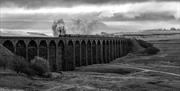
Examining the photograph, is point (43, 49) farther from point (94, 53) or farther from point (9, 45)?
point (94, 53)

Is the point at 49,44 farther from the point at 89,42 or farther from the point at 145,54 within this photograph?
the point at 145,54

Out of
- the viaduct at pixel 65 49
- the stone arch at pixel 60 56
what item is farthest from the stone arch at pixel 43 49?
the stone arch at pixel 60 56

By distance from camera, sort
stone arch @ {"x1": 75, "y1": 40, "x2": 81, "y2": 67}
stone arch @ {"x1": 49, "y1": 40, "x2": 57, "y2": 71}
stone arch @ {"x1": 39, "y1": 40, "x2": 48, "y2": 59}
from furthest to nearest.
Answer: stone arch @ {"x1": 75, "y1": 40, "x2": 81, "y2": 67}
stone arch @ {"x1": 49, "y1": 40, "x2": 57, "y2": 71}
stone arch @ {"x1": 39, "y1": 40, "x2": 48, "y2": 59}

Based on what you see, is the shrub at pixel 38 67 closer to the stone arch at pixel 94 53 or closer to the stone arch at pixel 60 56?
the stone arch at pixel 60 56

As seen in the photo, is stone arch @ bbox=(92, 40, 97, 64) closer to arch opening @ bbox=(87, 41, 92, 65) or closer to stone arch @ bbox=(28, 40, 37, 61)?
arch opening @ bbox=(87, 41, 92, 65)

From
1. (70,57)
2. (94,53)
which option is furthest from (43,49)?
(94,53)

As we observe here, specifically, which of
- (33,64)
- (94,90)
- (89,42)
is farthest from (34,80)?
(89,42)

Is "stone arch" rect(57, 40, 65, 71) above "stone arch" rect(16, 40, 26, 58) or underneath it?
underneath

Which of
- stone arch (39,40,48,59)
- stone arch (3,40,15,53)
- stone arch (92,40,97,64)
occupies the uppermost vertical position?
stone arch (3,40,15,53)

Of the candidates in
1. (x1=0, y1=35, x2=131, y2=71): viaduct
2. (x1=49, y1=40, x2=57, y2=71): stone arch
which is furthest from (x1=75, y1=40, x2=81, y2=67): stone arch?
(x1=49, y1=40, x2=57, y2=71): stone arch
